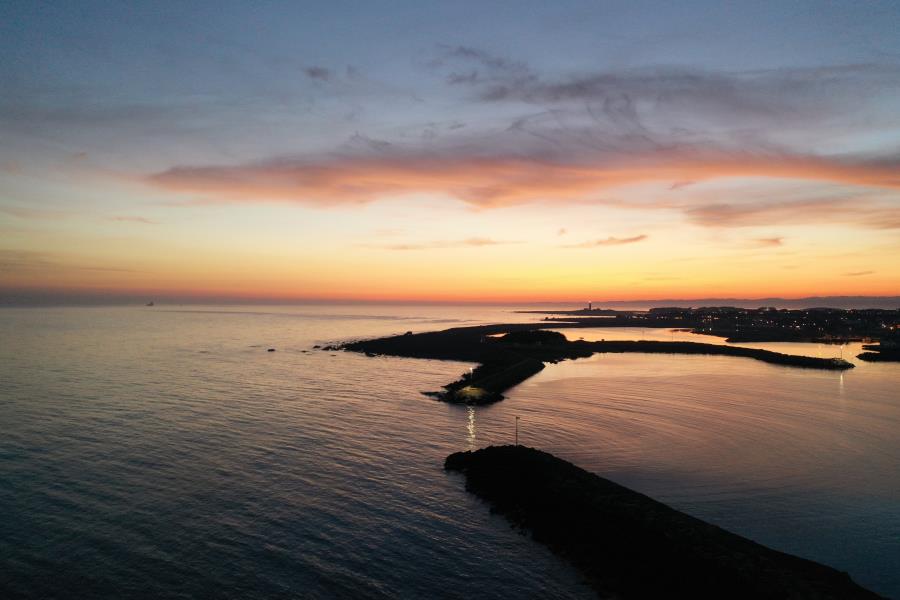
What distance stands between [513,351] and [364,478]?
269 feet

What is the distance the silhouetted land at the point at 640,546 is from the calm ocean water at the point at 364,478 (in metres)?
1.49

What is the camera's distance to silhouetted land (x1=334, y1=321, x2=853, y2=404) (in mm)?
78500

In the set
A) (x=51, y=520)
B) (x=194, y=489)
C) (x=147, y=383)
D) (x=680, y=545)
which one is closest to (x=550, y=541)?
(x=680, y=545)

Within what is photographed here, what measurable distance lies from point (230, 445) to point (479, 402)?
92.7 feet

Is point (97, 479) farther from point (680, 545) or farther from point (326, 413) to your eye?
point (680, 545)

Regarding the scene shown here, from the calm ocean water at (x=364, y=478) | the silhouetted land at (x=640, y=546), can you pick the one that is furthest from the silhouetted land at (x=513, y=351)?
the silhouetted land at (x=640, y=546)

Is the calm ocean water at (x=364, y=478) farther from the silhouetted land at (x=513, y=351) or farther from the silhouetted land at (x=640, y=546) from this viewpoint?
the silhouetted land at (x=513, y=351)

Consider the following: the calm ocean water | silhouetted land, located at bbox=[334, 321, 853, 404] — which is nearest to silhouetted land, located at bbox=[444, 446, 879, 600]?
the calm ocean water

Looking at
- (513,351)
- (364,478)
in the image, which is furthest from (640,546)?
(513,351)

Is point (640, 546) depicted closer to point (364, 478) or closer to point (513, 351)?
point (364, 478)

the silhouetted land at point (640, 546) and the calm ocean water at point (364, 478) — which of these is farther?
the calm ocean water at point (364, 478)

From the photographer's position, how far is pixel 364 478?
32.8 metres

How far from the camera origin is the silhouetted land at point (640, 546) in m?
19.1

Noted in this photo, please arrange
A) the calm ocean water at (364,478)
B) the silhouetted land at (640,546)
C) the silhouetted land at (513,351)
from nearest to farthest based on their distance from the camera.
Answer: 1. the silhouetted land at (640,546)
2. the calm ocean water at (364,478)
3. the silhouetted land at (513,351)
